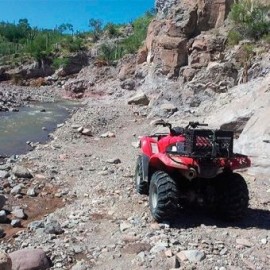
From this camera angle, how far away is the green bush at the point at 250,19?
24719mm

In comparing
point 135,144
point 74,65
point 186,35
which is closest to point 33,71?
point 74,65

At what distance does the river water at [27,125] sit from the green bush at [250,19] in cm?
1113

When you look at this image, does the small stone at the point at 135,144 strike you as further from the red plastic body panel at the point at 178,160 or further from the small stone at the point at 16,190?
the red plastic body panel at the point at 178,160

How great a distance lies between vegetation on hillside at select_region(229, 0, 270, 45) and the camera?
81.0ft

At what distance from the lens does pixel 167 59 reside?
2955cm

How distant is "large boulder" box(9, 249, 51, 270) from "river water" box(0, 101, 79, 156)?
9.21 metres

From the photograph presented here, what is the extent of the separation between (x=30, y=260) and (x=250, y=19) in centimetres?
2339

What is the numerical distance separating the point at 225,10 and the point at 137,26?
121 feet

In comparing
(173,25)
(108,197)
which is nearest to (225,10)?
(173,25)

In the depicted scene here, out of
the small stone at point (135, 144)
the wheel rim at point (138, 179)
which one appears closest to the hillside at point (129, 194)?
the small stone at point (135, 144)

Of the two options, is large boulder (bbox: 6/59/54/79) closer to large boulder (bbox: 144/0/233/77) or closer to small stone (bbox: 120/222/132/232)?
large boulder (bbox: 144/0/233/77)

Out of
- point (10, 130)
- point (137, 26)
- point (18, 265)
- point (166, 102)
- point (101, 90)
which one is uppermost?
point (137, 26)

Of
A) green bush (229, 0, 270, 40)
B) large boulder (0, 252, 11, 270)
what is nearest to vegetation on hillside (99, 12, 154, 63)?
green bush (229, 0, 270, 40)

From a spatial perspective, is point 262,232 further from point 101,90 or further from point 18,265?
point 101,90
